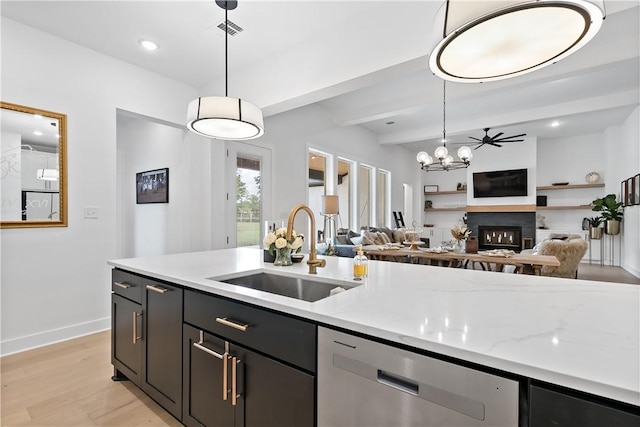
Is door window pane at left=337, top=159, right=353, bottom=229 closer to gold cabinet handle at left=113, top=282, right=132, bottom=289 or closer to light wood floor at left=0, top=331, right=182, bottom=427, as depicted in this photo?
light wood floor at left=0, top=331, right=182, bottom=427

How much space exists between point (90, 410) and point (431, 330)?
7.06 feet

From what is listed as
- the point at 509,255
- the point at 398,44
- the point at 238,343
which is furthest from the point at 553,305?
the point at 509,255

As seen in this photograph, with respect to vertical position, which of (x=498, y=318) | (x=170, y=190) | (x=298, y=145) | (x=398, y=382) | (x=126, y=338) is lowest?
(x=126, y=338)

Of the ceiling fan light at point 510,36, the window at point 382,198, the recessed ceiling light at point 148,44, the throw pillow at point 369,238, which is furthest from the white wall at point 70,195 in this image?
the window at point 382,198

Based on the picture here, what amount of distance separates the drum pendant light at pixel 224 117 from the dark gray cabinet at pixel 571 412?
199cm

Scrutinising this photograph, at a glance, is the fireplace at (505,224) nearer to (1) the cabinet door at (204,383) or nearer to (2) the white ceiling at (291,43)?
(2) the white ceiling at (291,43)

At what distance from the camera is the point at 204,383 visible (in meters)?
1.42

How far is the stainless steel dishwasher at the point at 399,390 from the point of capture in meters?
0.71

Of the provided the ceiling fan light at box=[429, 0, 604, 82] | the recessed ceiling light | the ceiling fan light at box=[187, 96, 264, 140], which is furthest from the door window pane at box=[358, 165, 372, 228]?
the ceiling fan light at box=[429, 0, 604, 82]

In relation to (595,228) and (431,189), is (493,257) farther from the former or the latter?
(431,189)

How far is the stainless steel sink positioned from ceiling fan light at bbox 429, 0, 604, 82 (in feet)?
3.71

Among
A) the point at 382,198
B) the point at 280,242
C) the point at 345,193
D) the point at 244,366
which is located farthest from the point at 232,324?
the point at 382,198

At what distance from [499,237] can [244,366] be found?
8247mm

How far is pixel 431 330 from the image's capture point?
2.71ft
